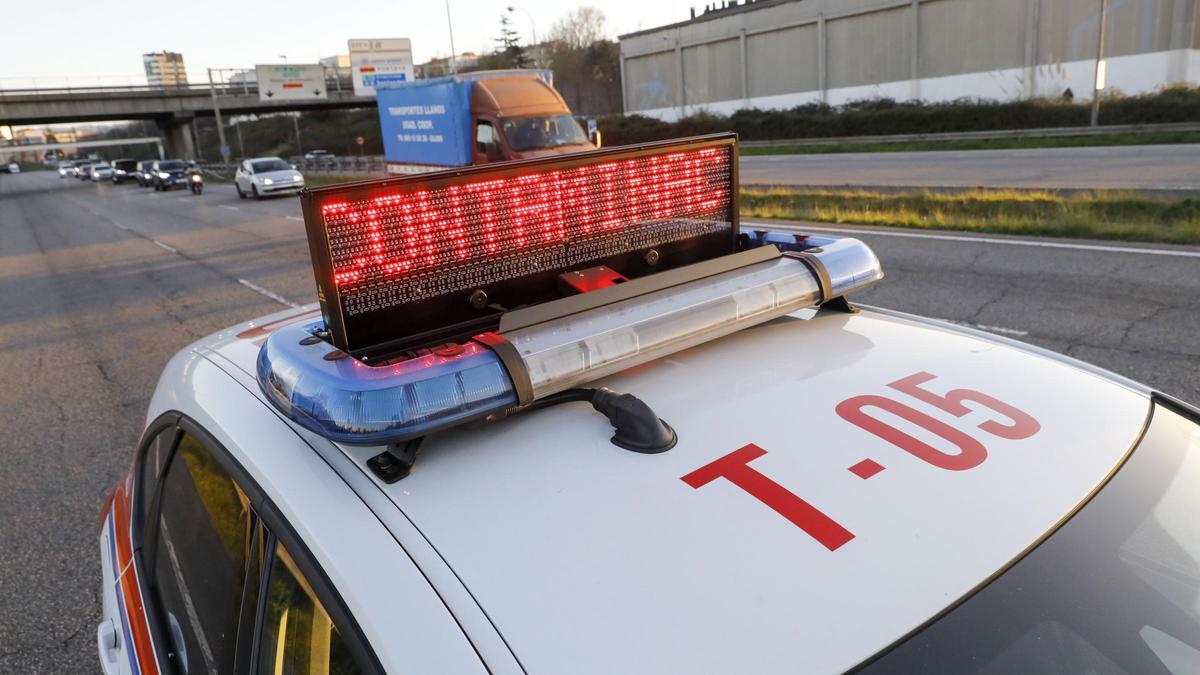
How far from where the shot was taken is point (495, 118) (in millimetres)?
21734

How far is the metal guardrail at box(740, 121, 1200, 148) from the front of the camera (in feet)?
83.7

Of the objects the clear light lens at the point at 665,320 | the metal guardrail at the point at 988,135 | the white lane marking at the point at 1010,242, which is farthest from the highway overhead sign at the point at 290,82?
the clear light lens at the point at 665,320

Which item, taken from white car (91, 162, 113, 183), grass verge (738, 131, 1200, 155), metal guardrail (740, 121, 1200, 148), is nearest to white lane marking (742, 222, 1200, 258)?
grass verge (738, 131, 1200, 155)

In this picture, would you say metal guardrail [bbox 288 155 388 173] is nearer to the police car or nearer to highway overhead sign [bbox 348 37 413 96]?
highway overhead sign [bbox 348 37 413 96]

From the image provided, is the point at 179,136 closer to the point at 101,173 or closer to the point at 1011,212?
the point at 101,173

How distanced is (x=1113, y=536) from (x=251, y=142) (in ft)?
394

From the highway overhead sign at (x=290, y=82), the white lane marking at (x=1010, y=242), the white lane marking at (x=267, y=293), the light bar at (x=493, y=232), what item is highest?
the highway overhead sign at (x=290, y=82)

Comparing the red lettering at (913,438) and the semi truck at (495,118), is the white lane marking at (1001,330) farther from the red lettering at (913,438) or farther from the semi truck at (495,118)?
the semi truck at (495,118)

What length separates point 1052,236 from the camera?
10.6 metres

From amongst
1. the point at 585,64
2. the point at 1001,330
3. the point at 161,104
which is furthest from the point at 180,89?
the point at 1001,330

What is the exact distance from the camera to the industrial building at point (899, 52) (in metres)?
35.2

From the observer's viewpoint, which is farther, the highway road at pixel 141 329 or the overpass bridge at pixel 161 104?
the overpass bridge at pixel 161 104

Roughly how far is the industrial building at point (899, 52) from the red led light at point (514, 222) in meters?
40.8

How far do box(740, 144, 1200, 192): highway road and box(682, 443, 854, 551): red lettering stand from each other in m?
14.9
